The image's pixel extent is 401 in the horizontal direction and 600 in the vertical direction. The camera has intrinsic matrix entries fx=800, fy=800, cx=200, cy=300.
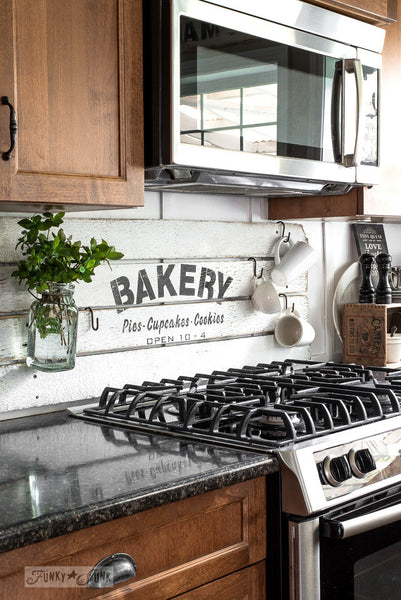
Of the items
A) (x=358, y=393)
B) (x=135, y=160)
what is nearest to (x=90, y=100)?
(x=135, y=160)

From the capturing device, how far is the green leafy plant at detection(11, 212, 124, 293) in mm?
1818

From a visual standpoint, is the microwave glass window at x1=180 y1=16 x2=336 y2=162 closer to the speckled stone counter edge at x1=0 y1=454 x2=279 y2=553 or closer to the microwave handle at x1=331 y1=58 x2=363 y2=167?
the microwave handle at x1=331 y1=58 x2=363 y2=167

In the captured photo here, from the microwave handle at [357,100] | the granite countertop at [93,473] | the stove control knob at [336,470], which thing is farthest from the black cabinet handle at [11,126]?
the microwave handle at [357,100]

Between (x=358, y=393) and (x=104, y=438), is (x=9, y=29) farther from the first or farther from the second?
(x=358, y=393)

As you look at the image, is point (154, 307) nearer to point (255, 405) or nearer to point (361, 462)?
point (255, 405)

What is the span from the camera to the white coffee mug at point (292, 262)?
2428mm

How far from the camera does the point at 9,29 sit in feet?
4.77

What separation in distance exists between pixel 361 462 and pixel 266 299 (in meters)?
0.85

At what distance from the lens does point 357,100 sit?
2.09 m

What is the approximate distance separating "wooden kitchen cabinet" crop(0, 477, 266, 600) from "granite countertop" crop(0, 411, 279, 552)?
3cm

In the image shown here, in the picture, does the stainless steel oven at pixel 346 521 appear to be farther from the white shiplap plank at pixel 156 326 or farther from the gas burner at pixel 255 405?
the white shiplap plank at pixel 156 326

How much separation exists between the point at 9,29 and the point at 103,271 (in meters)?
0.73

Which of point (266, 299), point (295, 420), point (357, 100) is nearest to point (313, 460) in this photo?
point (295, 420)

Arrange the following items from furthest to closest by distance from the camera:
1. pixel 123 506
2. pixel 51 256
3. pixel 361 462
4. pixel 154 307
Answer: pixel 154 307 → pixel 51 256 → pixel 361 462 → pixel 123 506
